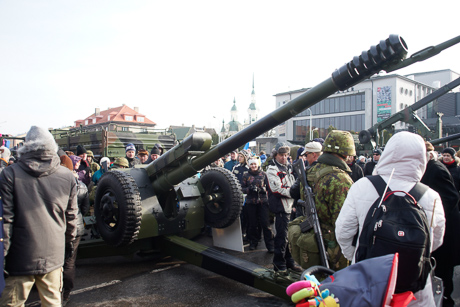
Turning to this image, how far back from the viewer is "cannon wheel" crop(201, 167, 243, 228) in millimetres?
5203

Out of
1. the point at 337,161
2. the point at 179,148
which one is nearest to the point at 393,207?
the point at 337,161

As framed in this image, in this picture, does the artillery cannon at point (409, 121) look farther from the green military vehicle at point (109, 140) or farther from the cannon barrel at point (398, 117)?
the green military vehicle at point (109, 140)

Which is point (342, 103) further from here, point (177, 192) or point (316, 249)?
point (316, 249)

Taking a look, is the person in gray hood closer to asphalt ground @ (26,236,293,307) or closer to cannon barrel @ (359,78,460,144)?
asphalt ground @ (26,236,293,307)

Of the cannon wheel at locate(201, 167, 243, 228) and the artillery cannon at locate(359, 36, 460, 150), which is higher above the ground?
the artillery cannon at locate(359, 36, 460, 150)

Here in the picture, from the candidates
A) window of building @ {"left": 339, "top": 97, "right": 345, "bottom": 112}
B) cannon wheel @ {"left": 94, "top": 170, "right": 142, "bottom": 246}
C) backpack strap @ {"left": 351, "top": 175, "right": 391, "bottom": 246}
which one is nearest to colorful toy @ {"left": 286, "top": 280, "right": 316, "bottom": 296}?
backpack strap @ {"left": 351, "top": 175, "right": 391, "bottom": 246}

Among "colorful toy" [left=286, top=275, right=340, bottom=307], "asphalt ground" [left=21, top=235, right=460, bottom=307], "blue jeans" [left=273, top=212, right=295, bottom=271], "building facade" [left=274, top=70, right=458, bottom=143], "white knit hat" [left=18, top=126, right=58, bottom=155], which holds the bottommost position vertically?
"asphalt ground" [left=21, top=235, right=460, bottom=307]

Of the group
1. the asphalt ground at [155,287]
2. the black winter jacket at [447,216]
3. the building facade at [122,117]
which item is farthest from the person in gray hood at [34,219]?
the building facade at [122,117]

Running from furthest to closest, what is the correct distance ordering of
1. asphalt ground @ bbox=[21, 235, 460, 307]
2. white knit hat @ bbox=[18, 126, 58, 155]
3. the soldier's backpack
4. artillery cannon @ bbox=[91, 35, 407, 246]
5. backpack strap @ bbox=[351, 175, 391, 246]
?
→ artillery cannon @ bbox=[91, 35, 407, 246]
asphalt ground @ bbox=[21, 235, 460, 307]
white knit hat @ bbox=[18, 126, 58, 155]
backpack strap @ bbox=[351, 175, 391, 246]
the soldier's backpack

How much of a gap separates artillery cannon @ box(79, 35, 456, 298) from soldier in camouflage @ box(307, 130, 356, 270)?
1.72ft

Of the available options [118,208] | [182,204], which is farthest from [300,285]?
[182,204]

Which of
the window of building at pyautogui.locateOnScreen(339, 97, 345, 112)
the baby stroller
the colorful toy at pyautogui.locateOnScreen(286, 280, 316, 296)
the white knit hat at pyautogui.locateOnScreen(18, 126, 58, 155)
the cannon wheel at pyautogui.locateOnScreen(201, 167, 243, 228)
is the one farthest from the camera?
the window of building at pyautogui.locateOnScreen(339, 97, 345, 112)

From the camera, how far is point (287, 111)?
3576mm

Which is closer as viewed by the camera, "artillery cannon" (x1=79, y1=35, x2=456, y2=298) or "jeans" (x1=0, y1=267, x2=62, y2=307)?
"jeans" (x1=0, y1=267, x2=62, y2=307)
